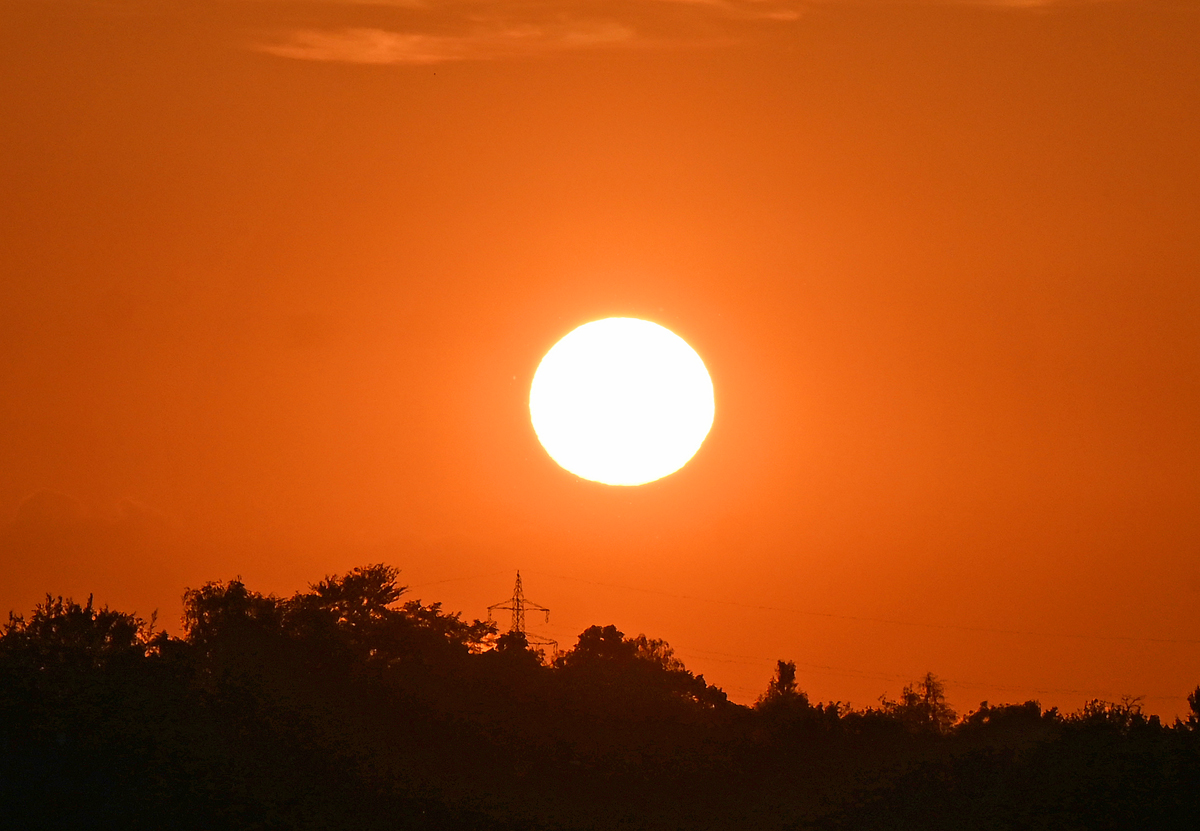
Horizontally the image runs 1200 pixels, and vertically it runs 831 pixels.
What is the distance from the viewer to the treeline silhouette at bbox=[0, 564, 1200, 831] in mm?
68812

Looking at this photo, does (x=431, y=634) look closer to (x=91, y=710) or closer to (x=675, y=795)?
(x=675, y=795)

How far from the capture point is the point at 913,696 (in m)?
155

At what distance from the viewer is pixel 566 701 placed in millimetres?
89500

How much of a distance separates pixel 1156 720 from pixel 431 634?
41.7 metres

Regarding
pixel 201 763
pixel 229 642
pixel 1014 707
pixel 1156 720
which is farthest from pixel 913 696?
pixel 201 763

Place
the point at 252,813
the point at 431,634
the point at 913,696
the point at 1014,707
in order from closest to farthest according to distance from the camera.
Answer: the point at 252,813 < the point at 431,634 < the point at 1014,707 < the point at 913,696

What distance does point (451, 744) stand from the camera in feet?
275

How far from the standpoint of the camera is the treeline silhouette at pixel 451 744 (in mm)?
68812

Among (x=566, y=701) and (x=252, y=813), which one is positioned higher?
(x=566, y=701)

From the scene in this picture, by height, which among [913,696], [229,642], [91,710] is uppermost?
[913,696]

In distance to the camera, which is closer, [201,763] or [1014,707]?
[201,763]

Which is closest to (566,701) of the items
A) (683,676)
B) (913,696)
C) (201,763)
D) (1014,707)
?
(683,676)

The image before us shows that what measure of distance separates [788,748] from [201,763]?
1484 inches

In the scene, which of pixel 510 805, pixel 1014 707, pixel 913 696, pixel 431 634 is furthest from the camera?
pixel 913 696
